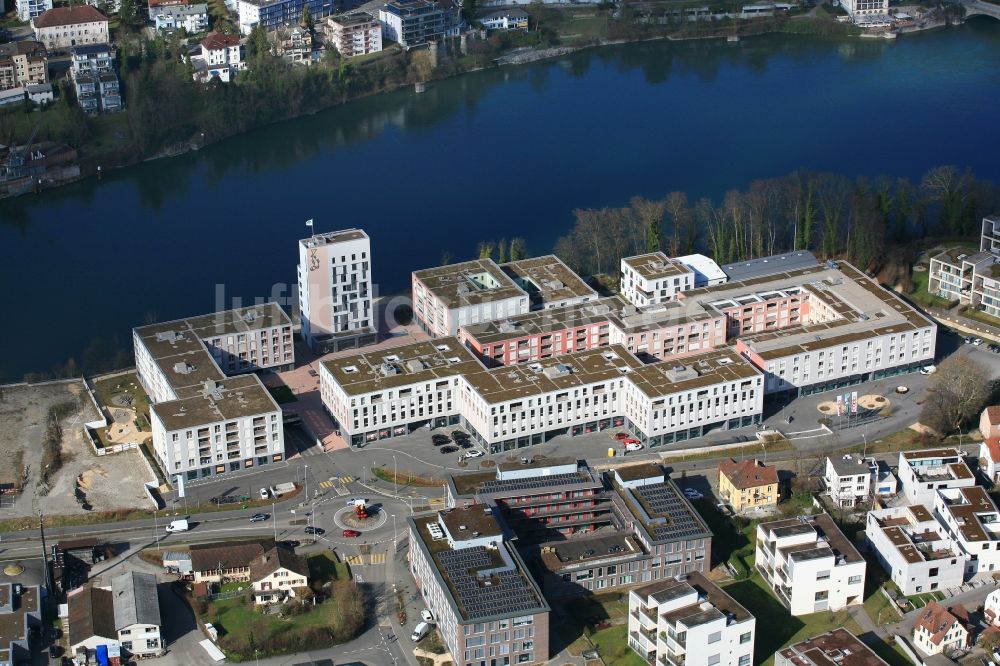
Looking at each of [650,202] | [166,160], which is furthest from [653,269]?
[166,160]

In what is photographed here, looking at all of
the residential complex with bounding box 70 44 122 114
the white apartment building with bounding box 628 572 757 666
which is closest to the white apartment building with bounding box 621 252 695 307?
the white apartment building with bounding box 628 572 757 666

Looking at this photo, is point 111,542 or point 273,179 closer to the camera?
point 111,542

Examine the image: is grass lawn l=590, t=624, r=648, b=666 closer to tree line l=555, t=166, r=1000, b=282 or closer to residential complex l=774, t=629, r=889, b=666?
residential complex l=774, t=629, r=889, b=666

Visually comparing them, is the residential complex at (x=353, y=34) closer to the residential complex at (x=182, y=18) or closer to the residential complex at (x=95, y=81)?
the residential complex at (x=182, y=18)

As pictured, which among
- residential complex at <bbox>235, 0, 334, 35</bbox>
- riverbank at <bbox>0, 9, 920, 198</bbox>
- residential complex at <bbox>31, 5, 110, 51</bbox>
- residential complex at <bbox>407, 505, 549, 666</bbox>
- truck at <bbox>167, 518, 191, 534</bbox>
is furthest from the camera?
residential complex at <bbox>235, 0, 334, 35</bbox>

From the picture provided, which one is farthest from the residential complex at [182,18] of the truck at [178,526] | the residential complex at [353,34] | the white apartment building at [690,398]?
the truck at [178,526]

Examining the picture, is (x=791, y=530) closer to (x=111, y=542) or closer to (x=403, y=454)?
(x=403, y=454)
